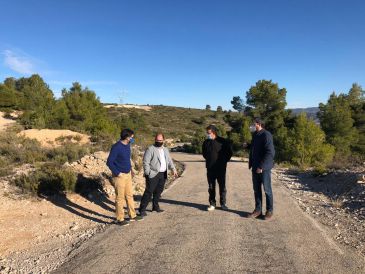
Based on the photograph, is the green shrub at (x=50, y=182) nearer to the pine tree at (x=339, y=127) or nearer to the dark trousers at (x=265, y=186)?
the dark trousers at (x=265, y=186)

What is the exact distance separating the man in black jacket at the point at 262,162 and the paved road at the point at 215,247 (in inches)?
16.7

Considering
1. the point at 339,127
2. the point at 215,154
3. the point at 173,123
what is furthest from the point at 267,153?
the point at 173,123

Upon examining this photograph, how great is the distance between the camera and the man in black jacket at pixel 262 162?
7.51 m

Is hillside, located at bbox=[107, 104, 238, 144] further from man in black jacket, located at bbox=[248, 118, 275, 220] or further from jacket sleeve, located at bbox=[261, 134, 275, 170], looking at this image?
jacket sleeve, located at bbox=[261, 134, 275, 170]

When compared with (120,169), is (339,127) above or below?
above

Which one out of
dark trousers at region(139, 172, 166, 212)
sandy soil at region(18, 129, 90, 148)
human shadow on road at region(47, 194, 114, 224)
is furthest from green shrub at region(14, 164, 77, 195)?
sandy soil at region(18, 129, 90, 148)

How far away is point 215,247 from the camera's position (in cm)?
Answer: 589

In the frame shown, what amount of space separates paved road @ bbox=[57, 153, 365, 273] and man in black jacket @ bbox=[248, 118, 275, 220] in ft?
1.39

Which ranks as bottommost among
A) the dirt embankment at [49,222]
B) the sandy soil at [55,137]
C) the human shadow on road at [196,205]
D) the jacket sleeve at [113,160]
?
the dirt embankment at [49,222]

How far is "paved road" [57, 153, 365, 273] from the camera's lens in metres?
5.12

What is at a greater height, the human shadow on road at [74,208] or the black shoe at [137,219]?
the black shoe at [137,219]

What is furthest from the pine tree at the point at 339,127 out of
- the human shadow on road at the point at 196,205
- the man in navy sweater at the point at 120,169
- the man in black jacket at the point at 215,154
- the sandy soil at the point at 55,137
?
the man in navy sweater at the point at 120,169

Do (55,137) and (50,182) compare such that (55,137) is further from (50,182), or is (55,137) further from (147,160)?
(147,160)

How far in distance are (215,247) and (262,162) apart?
2.38 m
